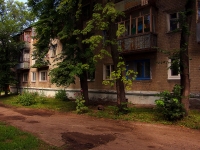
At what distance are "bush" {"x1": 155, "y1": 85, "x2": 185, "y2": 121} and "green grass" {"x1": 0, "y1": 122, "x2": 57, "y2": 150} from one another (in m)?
5.14

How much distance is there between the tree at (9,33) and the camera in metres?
24.1

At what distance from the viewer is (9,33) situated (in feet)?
80.0

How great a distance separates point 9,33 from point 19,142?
850 inches

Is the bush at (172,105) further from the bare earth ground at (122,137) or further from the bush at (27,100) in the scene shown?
the bush at (27,100)

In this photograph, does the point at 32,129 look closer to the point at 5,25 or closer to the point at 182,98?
the point at 182,98

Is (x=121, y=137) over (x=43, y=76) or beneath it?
beneath

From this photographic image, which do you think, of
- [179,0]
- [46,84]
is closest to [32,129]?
[179,0]

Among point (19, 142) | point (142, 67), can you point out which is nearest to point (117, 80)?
point (142, 67)

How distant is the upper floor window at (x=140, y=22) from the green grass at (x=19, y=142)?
29.0 ft

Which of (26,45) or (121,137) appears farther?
(26,45)

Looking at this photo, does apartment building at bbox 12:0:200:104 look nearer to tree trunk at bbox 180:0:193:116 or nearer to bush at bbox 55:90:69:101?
tree trunk at bbox 180:0:193:116

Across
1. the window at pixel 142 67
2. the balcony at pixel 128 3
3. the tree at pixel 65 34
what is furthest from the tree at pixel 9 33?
the window at pixel 142 67

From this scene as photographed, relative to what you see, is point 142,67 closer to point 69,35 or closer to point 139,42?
point 139,42

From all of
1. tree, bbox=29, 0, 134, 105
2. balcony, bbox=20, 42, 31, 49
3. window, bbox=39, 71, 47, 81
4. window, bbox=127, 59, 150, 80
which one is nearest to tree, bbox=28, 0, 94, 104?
tree, bbox=29, 0, 134, 105
